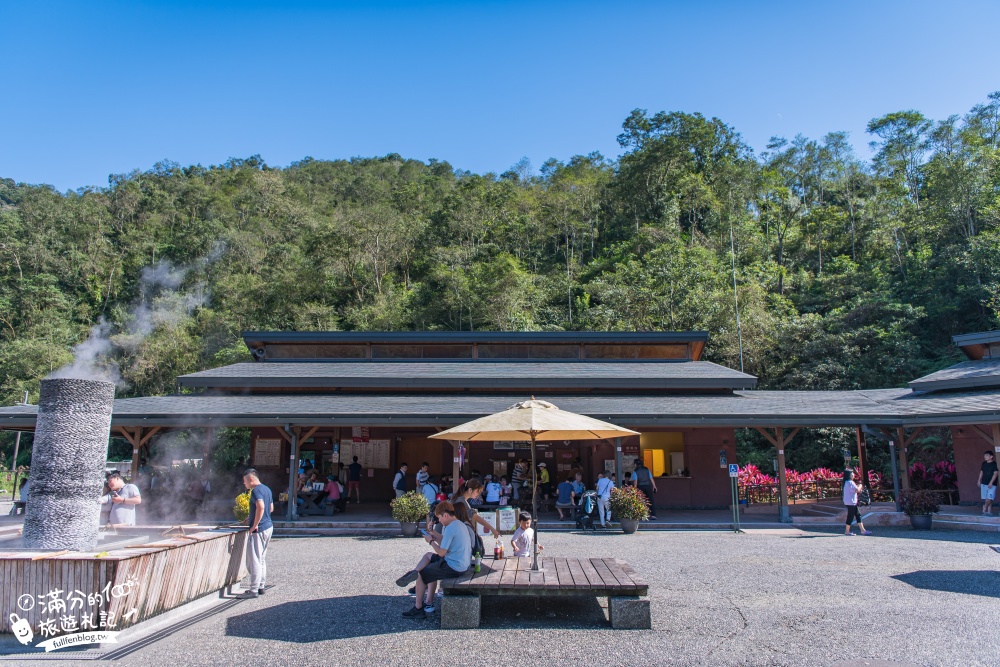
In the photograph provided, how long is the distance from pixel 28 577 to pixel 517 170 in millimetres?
68020

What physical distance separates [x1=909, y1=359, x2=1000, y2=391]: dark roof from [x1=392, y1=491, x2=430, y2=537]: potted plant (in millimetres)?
13554

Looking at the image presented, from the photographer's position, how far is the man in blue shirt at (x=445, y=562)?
6227 millimetres

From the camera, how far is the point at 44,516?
264 inches

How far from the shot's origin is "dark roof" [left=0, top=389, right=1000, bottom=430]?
14.2 meters

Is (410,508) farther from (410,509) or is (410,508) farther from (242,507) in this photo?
(242,507)

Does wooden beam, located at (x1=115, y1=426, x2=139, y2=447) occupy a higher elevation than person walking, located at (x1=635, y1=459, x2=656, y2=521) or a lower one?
higher

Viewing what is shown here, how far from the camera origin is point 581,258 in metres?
48.8

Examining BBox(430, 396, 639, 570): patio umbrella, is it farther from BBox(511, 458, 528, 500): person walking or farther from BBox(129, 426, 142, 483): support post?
BBox(129, 426, 142, 483): support post

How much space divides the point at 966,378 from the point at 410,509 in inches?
549

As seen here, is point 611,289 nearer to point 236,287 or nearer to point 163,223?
point 236,287

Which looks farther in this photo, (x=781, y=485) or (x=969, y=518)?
(x=781, y=485)

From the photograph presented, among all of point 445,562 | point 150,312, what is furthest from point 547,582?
point 150,312

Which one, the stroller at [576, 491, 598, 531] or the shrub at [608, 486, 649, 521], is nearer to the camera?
the shrub at [608, 486, 649, 521]

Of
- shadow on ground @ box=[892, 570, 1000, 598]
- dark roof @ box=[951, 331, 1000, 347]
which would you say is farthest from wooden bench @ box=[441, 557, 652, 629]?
dark roof @ box=[951, 331, 1000, 347]
